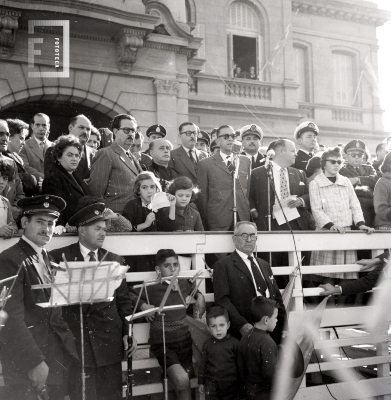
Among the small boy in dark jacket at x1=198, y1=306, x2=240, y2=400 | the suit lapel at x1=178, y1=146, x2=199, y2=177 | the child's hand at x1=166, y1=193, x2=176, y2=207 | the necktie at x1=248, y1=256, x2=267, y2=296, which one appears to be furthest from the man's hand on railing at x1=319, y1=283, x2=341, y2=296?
the suit lapel at x1=178, y1=146, x2=199, y2=177

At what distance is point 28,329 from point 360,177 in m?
4.82

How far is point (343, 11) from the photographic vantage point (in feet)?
63.3

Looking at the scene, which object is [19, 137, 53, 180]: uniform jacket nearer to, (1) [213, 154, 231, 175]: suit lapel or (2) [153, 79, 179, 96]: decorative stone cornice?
(1) [213, 154, 231, 175]: suit lapel

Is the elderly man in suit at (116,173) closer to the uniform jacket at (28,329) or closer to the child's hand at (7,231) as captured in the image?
the child's hand at (7,231)

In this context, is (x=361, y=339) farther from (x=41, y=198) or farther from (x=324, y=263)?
(x=41, y=198)

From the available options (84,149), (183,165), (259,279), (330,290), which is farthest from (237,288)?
(84,149)

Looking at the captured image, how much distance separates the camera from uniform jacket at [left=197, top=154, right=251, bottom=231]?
244 inches

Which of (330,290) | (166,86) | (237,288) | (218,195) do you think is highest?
(166,86)

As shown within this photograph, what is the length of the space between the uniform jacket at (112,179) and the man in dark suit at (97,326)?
1.15 meters

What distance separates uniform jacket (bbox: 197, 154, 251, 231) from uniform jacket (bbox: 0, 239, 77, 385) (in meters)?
2.51

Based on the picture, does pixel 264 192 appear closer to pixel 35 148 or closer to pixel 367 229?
pixel 367 229

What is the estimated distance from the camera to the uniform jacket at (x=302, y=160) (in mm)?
7293

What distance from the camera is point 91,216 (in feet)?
14.5

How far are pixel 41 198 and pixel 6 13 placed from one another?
7345 millimetres
